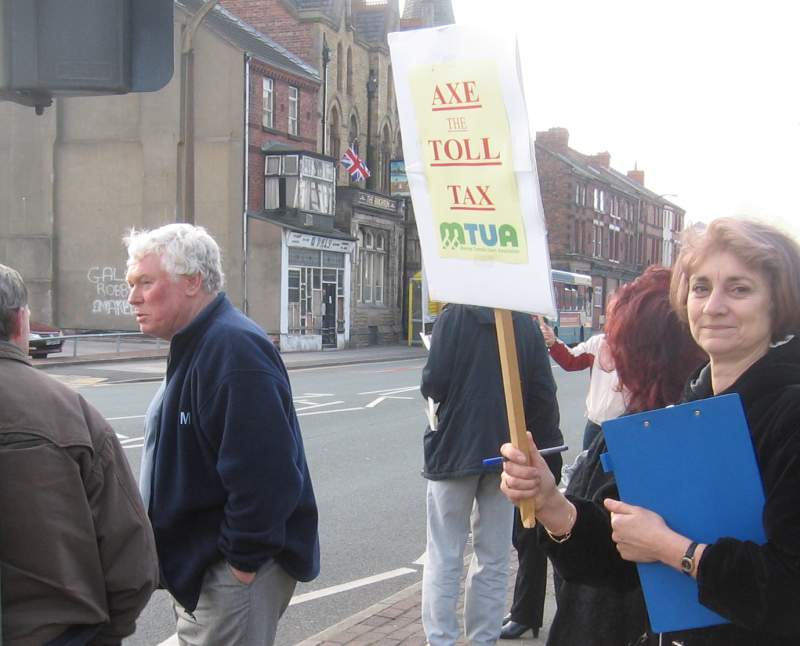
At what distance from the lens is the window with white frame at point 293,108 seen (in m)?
35.3

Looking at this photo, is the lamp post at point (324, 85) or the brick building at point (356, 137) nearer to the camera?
the lamp post at point (324, 85)

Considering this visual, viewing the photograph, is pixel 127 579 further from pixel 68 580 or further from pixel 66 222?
pixel 66 222

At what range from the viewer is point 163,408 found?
3145mm

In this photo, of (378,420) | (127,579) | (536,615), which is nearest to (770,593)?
(127,579)

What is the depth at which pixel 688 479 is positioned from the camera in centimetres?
205

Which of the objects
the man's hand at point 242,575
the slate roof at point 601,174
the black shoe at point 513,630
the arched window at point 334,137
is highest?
the slate roof at point 601,174

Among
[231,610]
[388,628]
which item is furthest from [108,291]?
[231,610]

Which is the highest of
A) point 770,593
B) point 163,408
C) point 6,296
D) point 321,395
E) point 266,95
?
point 266,95

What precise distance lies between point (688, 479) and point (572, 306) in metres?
39.5

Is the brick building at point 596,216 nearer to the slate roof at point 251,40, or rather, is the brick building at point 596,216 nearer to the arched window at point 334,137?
the arched window at point 334,137

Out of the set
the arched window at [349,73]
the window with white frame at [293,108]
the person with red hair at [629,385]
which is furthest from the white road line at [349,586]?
the arched window at [349,73]

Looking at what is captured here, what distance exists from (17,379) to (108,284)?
3277 cm

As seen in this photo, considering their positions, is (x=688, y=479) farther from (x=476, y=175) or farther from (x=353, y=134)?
(x=353, y=134)

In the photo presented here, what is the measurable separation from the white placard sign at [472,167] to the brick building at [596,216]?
48639mm
